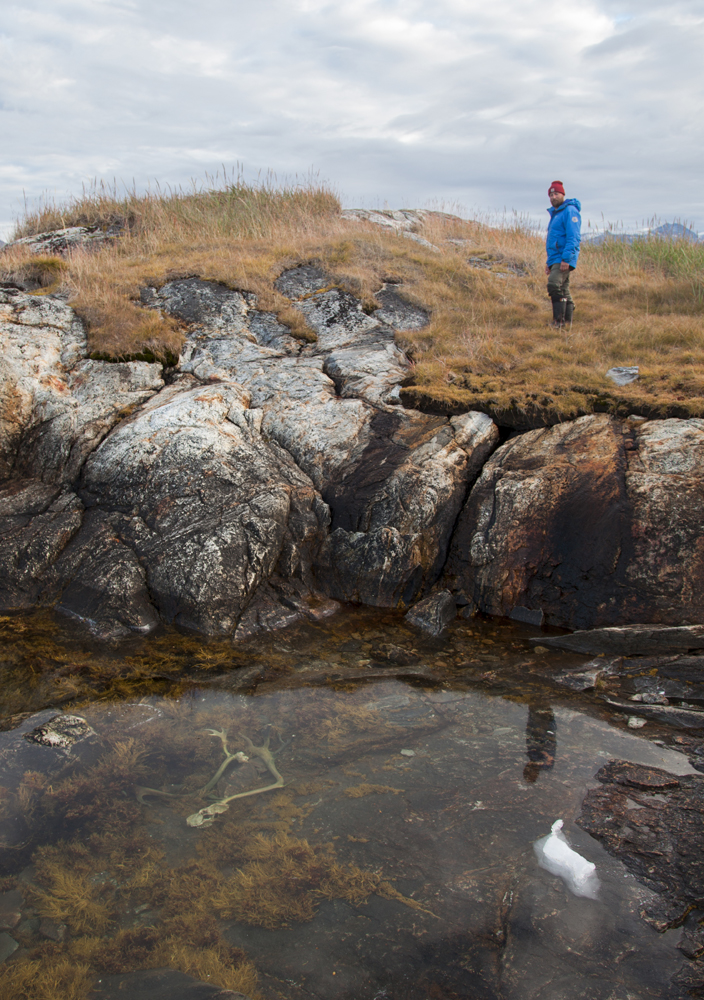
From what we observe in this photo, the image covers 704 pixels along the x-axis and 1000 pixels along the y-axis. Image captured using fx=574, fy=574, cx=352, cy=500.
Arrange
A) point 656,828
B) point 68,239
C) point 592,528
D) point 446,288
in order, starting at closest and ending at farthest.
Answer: point 656,828, point 592,528, point 446,288, point 68,239

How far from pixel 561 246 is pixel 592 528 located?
6456 mm

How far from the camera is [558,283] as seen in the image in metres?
10.7

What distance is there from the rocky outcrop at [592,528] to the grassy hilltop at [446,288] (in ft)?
2.46

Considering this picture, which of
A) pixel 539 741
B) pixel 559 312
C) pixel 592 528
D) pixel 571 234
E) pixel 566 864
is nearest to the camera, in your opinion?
pixel 566 864

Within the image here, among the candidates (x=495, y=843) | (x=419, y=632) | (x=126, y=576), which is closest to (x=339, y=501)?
(x=419, y=632)

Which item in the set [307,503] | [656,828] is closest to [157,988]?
[656,828]

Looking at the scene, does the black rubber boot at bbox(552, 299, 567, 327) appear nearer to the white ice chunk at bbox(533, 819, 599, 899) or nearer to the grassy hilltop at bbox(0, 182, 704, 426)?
the grassy hilltop at bbox(0, 182, 704, 426)

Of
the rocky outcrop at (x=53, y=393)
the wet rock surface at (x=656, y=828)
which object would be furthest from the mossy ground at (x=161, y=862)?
the rocky outcrop at (x=53, y=393)

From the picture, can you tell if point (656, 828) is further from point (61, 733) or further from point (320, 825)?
point (61, 733)

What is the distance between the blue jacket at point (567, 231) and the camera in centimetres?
1047

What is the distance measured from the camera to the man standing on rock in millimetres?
10477

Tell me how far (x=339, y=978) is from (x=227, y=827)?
1219 millimetres

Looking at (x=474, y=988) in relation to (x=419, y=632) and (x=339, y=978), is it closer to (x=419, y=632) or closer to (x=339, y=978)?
(x=339, y=978)

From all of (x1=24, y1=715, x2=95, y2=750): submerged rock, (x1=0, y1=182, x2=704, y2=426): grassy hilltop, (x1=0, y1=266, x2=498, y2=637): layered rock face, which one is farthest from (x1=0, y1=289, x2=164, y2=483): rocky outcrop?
(x1=24, y1=715, x2=95, y2=750): submerged rock
